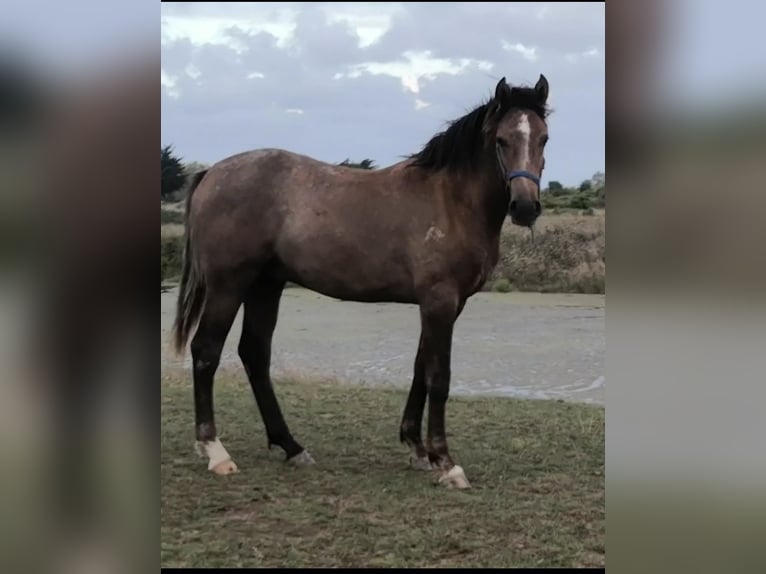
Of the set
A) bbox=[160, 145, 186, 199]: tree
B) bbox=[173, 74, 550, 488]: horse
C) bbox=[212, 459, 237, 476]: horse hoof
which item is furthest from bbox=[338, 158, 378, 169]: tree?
bbox=[212, 459, 237, 476]: horse hoof

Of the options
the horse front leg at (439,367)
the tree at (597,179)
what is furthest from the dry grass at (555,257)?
the horse front leg at (439,367)

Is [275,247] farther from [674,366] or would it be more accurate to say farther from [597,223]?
[674,366]

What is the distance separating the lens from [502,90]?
2.68 meters

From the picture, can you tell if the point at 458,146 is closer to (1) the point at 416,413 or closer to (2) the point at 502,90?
(2) the point at 502,90

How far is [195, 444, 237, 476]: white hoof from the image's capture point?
3.01 meters

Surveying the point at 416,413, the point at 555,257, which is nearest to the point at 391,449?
the point at 416,413

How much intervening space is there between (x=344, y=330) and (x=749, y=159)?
337 cm

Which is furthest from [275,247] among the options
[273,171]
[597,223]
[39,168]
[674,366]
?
[674,366]

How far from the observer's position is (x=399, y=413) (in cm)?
404

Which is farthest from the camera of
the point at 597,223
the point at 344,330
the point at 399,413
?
the point at 344,330

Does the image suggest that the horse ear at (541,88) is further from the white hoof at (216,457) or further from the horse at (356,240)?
the white hoof at (216,457)

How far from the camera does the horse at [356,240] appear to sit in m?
2.94

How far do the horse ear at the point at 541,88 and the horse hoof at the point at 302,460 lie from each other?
193 cm

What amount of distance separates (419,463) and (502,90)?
5.62ft
